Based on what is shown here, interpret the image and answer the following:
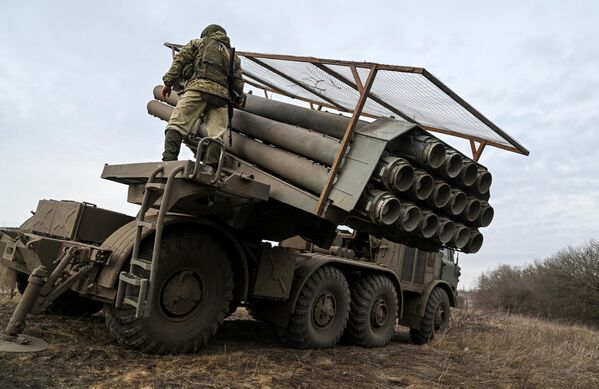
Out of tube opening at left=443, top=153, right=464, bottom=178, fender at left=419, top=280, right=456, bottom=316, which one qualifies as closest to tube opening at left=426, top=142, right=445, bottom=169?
tube opening at left=443, top=153, right=464, bottom=178

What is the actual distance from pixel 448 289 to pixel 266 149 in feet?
19.1

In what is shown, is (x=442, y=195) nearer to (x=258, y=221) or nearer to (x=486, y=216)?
(x=486, y=216)

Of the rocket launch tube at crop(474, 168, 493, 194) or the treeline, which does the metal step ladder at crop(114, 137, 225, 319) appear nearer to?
the rocket launch tube at crop(474, 168, 493, 194)

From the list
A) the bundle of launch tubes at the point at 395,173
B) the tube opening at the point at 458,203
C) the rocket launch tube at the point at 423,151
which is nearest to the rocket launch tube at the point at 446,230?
the bundle of launch tubes at the point at 395,173

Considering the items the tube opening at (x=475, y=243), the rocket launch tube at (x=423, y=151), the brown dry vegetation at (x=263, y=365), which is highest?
the rocket launch tube at (x=423, y=151)

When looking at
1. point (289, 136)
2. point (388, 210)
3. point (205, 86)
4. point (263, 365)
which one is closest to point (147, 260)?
point (263, 365)

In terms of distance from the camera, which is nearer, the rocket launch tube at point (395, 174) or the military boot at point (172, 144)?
the rocket launch tube at point (395, 174)

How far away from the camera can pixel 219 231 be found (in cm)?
497

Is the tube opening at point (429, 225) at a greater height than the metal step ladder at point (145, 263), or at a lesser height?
greater

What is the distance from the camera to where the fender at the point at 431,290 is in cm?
898

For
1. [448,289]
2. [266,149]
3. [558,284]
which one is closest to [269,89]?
[266,149]

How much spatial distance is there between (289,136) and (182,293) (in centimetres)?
196

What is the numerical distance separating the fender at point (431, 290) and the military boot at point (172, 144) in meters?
5.66

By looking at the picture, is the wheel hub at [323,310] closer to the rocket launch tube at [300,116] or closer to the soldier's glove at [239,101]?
the rocket launch tube at [300,116]
